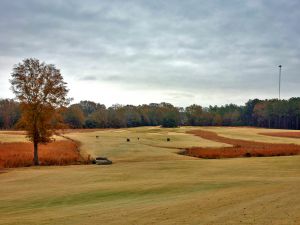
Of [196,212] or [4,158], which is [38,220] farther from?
[4,158]

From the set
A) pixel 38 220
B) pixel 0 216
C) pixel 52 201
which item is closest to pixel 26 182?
pixel 52 201

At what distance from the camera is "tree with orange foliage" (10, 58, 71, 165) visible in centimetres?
5272

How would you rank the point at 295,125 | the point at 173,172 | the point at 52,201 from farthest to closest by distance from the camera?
the point at 295,125 → the point at 173,172 → the point at 52,201

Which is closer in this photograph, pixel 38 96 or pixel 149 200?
pixel 149 200

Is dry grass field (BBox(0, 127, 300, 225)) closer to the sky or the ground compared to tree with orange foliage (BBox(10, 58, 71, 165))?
closer to the ground

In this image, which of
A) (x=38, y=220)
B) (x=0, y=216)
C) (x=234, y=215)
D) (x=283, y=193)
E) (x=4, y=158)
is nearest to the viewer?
(x=234, y=215)

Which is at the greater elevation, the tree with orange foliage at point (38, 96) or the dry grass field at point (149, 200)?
the tree with orange foliage at point (38, 96)

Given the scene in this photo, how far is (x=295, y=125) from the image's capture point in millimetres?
198875

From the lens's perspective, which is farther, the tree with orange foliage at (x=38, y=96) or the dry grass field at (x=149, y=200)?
the tree with orange foliage at (x=38, y=96)

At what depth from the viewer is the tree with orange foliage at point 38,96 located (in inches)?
2076

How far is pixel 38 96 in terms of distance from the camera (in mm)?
53188

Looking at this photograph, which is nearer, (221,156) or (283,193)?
(283,193)

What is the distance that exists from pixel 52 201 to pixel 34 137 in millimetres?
31445

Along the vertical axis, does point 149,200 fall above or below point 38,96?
below
